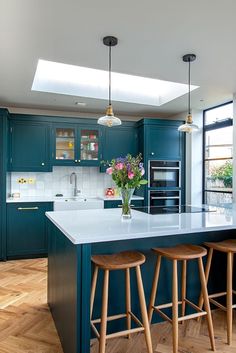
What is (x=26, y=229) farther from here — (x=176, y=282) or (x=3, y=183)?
(x=176, y=282)

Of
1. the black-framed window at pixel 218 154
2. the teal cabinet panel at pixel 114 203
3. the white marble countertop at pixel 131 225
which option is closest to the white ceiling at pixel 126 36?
the black-framed window at pixel 218 154

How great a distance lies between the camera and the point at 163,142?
4902 mm

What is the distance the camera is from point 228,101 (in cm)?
434

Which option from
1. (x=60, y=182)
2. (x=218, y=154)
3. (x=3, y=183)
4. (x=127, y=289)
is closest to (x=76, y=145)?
(x=60, y=182)

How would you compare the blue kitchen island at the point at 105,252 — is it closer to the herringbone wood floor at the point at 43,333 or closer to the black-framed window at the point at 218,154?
the herringbone wood floor at the point at 43,333

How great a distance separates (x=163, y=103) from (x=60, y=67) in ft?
5.79

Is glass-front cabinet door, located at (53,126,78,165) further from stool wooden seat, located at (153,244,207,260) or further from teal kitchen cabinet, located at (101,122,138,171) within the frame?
stool wooden seat, located at (153,244,207,260)

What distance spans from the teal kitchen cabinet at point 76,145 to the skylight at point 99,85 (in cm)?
81

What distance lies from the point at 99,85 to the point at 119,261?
3017mm

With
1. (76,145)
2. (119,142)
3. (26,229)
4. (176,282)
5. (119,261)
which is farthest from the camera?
(119,142)

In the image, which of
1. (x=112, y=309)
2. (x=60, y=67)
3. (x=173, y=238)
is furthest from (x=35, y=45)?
(x=112, y=309)

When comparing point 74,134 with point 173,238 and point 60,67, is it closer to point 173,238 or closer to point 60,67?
point 60,67

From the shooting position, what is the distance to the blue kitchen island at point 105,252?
65.9 inches

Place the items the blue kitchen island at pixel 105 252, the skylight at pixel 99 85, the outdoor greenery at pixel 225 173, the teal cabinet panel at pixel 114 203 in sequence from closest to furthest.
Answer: the blue kitchen island at pixel 105 252 < the skylight at pixel 99 85 < the outdoor greenery at pixel 225 173 < the teal cabinet panel at pixel 114 203
